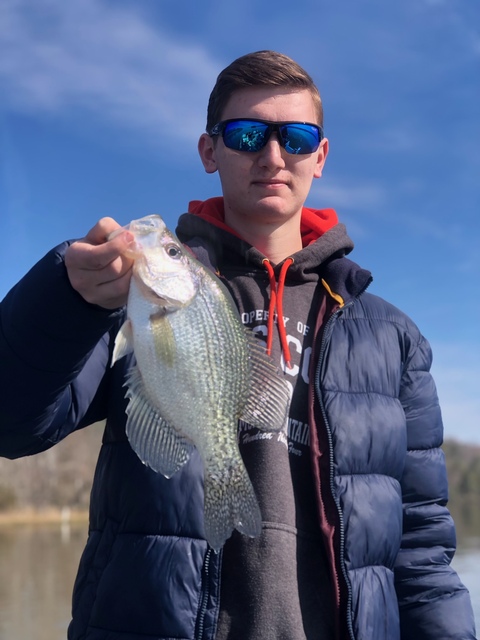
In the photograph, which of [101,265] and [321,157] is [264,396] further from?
[321,157]

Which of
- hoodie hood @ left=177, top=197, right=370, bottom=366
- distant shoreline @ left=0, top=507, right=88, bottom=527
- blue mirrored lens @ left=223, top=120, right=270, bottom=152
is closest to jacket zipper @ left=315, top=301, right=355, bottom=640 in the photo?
hoodie hood @ left=177, top=197, right=370, bottom=366

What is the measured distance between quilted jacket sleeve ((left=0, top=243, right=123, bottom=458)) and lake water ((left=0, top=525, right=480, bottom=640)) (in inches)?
850

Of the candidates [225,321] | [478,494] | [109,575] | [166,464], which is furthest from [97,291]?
[478,494]

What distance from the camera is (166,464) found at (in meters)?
2.37

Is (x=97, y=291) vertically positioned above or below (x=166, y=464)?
above

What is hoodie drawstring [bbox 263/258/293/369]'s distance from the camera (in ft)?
9.90

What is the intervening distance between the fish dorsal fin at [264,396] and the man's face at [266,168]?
880mm

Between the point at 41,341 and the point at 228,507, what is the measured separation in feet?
2.65

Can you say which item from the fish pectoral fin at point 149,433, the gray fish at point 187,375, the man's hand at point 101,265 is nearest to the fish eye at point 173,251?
the gray fish at point 187,375

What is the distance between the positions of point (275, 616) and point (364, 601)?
354 mm

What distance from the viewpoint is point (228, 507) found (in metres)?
2.32

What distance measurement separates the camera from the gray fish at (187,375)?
233 cm

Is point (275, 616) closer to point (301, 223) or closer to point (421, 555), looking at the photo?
point (421, 555)

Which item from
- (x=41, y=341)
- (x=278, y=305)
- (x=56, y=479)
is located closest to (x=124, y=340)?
(x=41, y=341)
